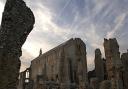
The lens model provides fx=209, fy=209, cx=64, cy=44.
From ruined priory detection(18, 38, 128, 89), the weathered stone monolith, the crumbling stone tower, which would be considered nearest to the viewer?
the weathered stone monolith

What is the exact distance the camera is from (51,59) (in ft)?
128

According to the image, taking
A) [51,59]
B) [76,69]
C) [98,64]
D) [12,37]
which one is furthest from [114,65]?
[51,59]

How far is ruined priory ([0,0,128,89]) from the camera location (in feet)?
19.6

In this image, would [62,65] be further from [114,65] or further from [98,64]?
[114,65]

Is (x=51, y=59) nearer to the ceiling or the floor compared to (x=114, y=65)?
nearer to the ceiling

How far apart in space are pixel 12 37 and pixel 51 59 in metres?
33.2

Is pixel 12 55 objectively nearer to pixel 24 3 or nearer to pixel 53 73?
pixel 24 3

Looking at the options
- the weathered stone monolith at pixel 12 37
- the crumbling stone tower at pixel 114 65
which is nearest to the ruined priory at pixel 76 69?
the crumbling stone tower at pixel 114 65

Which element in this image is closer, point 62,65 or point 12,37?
point 12,37

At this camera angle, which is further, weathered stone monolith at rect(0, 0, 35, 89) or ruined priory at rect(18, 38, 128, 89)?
ruined priory at rect(18, 38, 128, 89)

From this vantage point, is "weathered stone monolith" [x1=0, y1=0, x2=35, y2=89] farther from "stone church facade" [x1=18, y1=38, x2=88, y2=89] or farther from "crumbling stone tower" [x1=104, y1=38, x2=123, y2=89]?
"stone church facade" [x1=18, y1=38, x2=88, y2=89]

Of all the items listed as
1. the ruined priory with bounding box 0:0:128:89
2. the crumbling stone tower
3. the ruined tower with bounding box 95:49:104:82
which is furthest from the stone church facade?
the crumbling stone tower

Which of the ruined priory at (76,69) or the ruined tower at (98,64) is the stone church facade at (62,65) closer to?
the ruined priory at (76,69)

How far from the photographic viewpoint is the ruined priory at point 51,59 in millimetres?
5984
